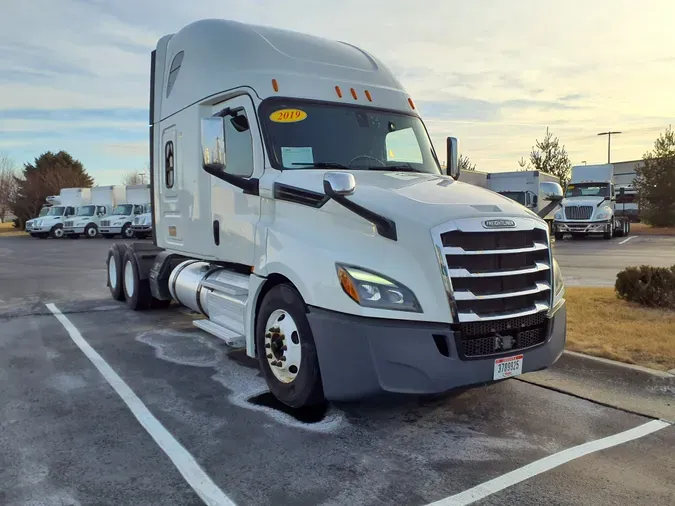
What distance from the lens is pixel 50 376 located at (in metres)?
5.67

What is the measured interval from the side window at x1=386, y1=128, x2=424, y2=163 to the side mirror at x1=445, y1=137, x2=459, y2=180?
2.07 ft

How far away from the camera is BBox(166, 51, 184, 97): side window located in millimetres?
6957

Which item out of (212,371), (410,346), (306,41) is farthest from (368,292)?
(306,41)

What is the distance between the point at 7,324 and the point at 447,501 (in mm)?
7219

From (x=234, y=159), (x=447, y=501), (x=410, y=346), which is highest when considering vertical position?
(x=234, y=159)

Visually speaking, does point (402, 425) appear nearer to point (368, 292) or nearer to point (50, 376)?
point (368, 292)

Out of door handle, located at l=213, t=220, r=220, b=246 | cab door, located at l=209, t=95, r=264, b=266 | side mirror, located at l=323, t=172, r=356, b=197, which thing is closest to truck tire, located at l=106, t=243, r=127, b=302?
door handle, located at l=213, t=220, r=220, b=246

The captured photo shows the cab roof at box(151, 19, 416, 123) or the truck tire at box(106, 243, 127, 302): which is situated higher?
the cab roof at box(151, 19, 416, 123)

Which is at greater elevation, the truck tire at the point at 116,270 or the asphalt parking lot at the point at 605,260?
the truck tire at the point at 116,270

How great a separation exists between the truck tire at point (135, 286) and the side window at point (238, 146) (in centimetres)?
399

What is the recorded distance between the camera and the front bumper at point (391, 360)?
394cm

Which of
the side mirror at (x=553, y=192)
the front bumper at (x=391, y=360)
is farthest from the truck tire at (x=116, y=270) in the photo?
the side mirror at (x=553, y=192)

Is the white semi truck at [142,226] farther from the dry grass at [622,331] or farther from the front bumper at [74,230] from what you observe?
the dry grass at [622,331]

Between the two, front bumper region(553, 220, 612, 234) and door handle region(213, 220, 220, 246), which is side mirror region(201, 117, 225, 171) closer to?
door handle region(213, 220, 220, 246)
